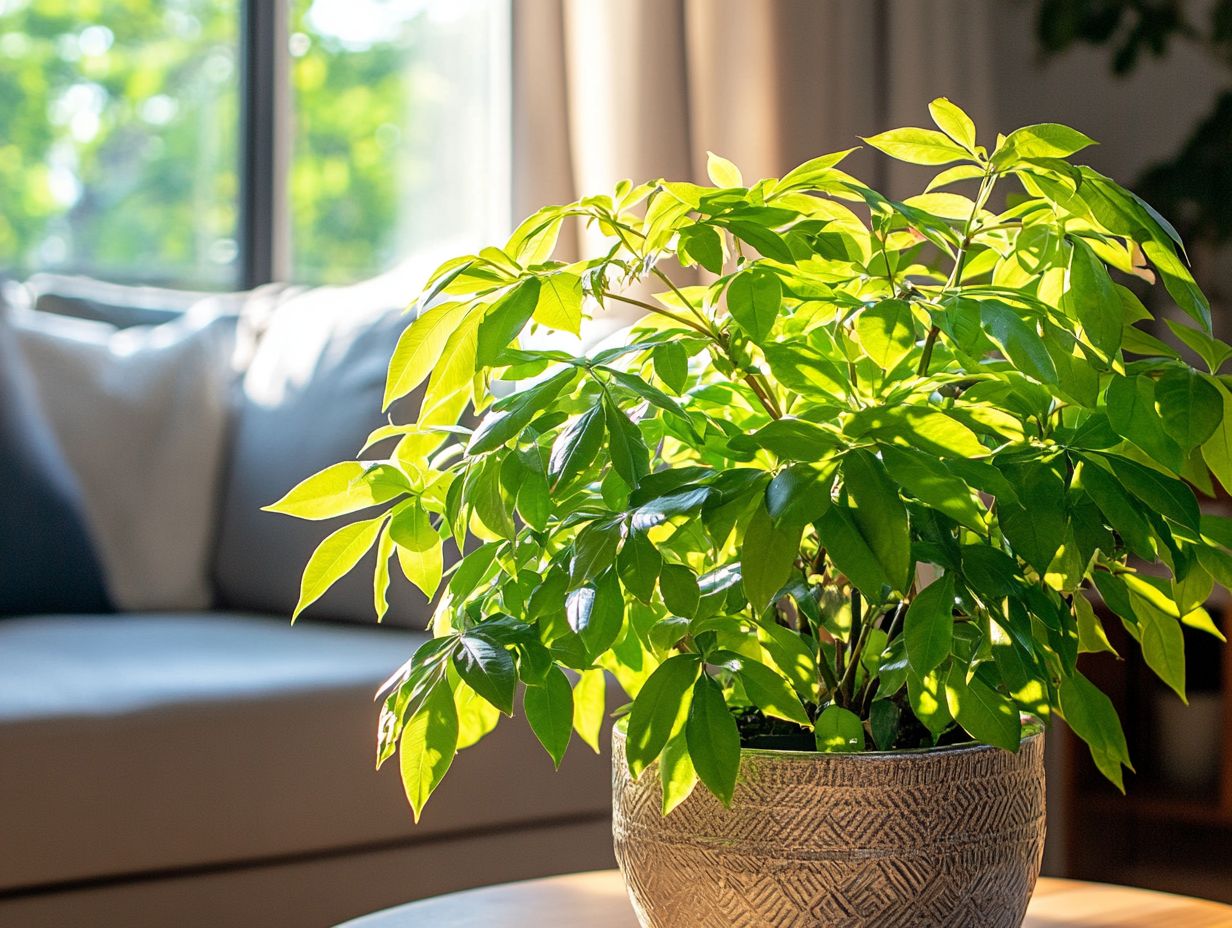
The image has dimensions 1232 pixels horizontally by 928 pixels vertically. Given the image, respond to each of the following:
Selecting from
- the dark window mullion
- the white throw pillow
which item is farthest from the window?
the white throw pillow

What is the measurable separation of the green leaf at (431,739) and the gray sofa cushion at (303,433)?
1.04 meters

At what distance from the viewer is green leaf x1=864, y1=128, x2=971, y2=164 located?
26.8 inches

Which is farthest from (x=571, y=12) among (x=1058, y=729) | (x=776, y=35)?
(x=1058, y=729)

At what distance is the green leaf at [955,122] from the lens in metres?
0.66

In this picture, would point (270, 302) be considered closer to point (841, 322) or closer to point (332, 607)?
point (332, 607)

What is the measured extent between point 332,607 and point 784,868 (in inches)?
46.4

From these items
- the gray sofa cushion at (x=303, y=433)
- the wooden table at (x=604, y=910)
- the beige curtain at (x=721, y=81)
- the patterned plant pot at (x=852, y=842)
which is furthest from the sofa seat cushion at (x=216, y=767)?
the beige curtain at (x=721, y=81)

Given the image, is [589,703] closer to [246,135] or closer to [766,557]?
[766,557]

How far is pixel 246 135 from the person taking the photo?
260 centimetres

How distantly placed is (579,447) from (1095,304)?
0.23m

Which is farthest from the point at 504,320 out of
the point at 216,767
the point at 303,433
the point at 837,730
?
the point at 303,433

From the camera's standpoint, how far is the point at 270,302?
217 centimetres

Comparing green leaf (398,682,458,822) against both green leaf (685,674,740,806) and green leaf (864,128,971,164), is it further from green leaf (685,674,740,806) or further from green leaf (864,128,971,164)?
green leaf (864,128,971,164)

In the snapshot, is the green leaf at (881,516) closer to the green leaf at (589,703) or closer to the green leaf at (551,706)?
the green leaf at (551,706)
